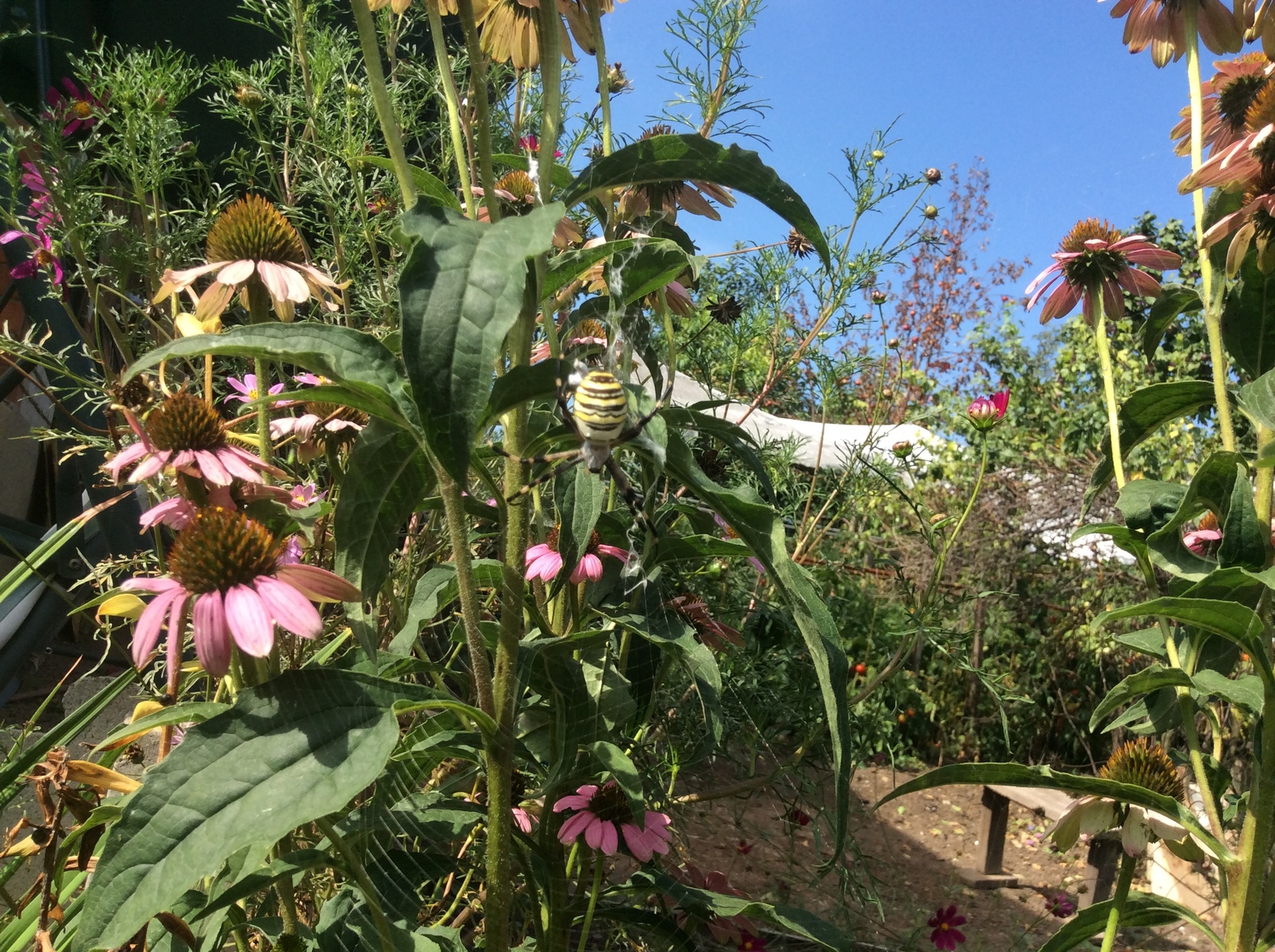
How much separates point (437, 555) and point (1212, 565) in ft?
3.23

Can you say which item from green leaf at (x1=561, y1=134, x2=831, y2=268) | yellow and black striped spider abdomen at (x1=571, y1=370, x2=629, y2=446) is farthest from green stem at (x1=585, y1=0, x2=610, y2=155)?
yellow and black striped spider abdomen at (x1=571, y1=370, x2=629, y2=446)

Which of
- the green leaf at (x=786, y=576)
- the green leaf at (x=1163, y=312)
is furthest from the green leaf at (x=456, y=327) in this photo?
the green leaf at (x=1163, y=312)

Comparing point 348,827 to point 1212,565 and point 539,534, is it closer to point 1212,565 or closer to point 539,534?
point 539,534

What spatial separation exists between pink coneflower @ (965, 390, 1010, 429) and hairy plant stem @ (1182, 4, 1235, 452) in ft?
1.73

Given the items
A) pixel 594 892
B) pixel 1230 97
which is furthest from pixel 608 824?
pixel 1230 97

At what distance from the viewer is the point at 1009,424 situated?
3.83 meters

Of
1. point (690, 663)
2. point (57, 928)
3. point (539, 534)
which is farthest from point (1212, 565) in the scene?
point (57, 928)

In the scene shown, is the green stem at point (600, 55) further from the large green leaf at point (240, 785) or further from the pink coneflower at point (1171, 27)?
the pink coneflower at point (1171, 27)

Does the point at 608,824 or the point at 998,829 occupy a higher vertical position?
the point at 608,824

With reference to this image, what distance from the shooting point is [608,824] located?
897mm

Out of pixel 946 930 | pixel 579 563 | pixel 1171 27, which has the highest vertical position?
pixel 1171 27

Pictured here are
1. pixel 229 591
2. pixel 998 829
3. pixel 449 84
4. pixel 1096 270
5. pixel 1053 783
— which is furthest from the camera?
pixel 998 829

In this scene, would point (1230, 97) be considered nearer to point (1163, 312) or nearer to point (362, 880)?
point (1163, 312)

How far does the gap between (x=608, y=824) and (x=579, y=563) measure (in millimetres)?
261
